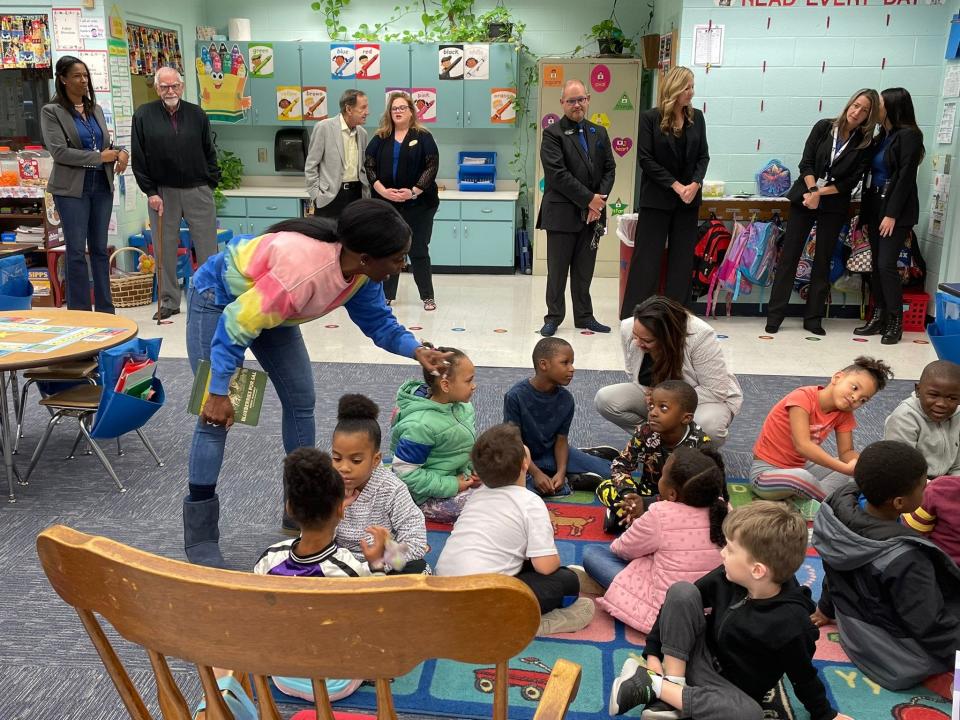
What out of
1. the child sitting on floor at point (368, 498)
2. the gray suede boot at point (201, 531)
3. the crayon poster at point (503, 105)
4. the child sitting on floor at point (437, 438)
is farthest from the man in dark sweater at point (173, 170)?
the child sitting on floor at point (368, 498)

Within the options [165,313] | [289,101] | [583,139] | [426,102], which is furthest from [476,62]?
[165,313]

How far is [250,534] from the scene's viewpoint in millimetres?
3305

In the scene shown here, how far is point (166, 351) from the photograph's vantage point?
5762mm

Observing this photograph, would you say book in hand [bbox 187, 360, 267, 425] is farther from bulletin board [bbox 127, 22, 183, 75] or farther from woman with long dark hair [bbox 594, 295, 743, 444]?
bulletin board [bbox 127, 22, 183, 75]

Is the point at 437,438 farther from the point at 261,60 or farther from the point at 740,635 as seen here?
the point at 261,60

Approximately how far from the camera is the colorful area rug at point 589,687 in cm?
232

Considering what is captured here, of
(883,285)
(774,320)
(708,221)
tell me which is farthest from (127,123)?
(883,285)

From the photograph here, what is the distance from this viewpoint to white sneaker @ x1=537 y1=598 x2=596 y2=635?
2680 millimetres

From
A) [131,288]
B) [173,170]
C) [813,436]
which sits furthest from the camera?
[131,288]

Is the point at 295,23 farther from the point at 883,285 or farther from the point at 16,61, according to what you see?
the point at 883,285

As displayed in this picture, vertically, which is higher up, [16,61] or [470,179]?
[16,61]

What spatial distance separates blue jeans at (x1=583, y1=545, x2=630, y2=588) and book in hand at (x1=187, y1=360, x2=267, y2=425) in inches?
45.8

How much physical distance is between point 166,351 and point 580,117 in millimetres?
3114

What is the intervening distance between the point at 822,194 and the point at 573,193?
1721 mm
